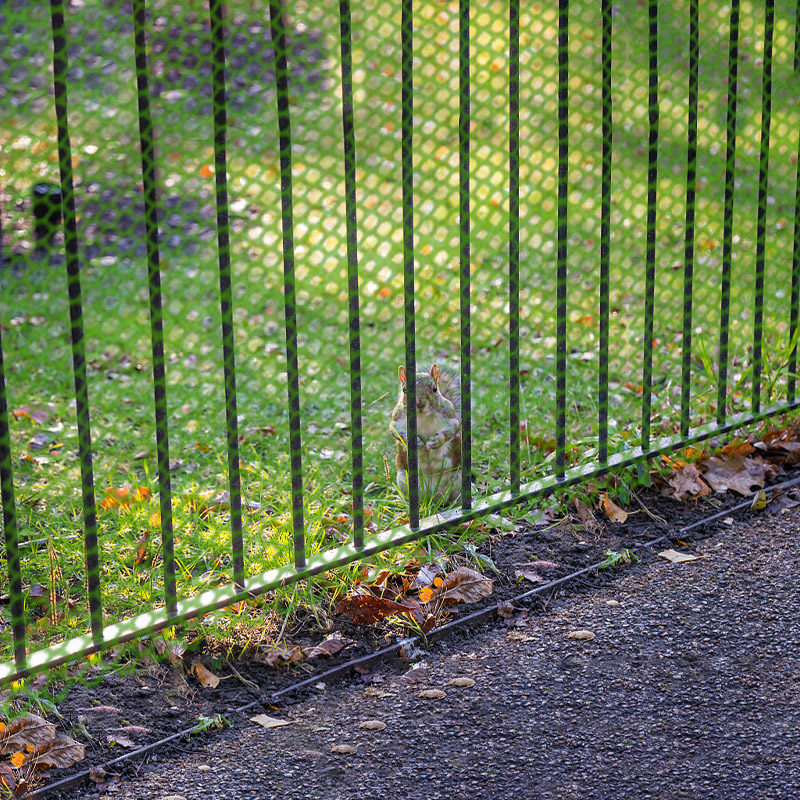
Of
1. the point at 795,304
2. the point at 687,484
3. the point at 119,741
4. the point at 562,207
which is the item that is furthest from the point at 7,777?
the point at 795,304

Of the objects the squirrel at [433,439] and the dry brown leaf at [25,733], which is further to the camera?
the squirrel at [433,439]

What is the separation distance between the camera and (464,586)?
3553 millimetres

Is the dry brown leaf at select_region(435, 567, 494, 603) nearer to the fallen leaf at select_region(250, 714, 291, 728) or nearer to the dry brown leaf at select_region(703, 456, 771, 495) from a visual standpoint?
the fallen leaf at select_region(250, 714, 291, 728)

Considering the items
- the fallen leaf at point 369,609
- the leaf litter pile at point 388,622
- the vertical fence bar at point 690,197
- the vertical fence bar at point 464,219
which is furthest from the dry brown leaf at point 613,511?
the fallen leaf at point 369,609

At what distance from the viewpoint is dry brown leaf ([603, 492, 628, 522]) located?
4062 mm

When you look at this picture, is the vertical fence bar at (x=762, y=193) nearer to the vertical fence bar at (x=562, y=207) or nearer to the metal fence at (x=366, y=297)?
the metal fence at (x=366, y=297)

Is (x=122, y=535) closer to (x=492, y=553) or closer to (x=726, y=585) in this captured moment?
(x=492, y=553)

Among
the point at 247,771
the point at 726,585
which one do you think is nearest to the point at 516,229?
the point at 726,585

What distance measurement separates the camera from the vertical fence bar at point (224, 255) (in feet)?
9.41

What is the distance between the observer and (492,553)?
3.80m

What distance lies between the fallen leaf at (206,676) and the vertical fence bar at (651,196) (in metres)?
1.98

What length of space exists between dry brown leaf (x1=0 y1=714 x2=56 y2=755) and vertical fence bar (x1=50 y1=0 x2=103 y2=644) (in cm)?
26

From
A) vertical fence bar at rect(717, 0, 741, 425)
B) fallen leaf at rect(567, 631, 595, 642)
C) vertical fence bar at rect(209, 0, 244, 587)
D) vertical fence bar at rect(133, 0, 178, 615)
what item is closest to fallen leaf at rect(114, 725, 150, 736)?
vertical fence bar at rect(133, 0, 178, 615)

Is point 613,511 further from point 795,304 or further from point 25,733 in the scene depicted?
point 25,733
